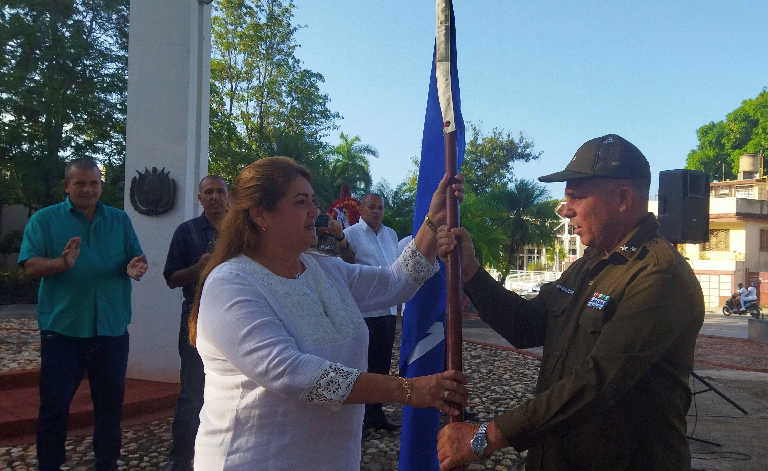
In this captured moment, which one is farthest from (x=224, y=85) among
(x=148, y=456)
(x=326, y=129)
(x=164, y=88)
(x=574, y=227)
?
(x=574, y=227)

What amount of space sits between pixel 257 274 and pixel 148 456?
3.13 metres

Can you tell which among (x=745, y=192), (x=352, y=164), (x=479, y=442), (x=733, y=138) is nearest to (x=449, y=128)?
(x=479, y=442)

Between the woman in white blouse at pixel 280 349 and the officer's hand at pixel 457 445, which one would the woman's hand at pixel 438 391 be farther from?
the officer's hand at pixel 457 445

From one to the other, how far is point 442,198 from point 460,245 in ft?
0.70

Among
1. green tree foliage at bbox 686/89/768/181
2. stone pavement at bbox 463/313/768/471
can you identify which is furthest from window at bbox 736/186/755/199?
stone pavement at bbox 463/313/768/471

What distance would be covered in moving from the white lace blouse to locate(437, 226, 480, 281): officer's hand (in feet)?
1.54

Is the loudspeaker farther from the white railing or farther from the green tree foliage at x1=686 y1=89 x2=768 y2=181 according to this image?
the green tree foliage at x1=686 y1=89 x2=768 y2=181

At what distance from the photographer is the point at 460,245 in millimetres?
2348

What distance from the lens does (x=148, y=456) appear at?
14.0ft

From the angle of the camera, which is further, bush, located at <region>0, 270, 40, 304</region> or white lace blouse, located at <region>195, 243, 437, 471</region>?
bush, located at <region>0, 270, 40, 304</region>

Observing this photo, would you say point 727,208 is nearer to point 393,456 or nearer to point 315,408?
point 393,456

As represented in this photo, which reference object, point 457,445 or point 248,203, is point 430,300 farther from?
point 248,203

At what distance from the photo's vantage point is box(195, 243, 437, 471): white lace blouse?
1.59 meters

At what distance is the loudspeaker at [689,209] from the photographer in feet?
26.9
